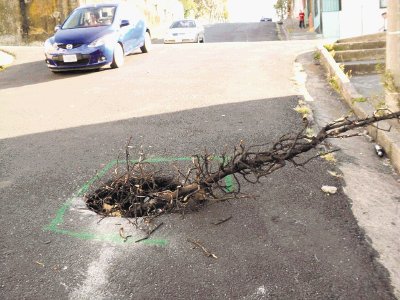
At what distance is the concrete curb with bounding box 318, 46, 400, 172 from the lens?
520cm

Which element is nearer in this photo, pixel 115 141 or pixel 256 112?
pixel 115 141

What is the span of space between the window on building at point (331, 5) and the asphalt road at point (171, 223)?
663 inches

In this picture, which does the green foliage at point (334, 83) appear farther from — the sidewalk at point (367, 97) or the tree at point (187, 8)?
the tree at point (187, 8)

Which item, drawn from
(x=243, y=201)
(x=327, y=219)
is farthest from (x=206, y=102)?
(x=327, y=219)

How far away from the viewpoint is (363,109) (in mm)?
6695

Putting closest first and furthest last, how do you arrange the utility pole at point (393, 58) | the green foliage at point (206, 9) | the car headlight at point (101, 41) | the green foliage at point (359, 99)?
1. the utility pole at point (393, 58)
2. the green foliage at point (359, 99)
3. the car headlight at point (101, 41)
4. the green foliage at point (206, 9)

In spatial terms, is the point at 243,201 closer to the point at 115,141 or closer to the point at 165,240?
the point at 165,240

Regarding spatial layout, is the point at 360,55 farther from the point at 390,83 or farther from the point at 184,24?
the point at 184,24

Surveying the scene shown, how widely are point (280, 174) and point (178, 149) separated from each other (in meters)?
1.48

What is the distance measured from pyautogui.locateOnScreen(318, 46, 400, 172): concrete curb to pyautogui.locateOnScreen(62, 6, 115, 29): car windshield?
5921 millimetres

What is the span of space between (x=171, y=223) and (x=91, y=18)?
9796mm

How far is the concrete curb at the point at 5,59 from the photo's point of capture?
44.4 feet

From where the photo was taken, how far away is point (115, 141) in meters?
6.21

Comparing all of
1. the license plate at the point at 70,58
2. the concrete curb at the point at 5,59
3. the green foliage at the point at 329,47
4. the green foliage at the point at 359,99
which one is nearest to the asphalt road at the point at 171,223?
the green foliage at the point at 359,99
